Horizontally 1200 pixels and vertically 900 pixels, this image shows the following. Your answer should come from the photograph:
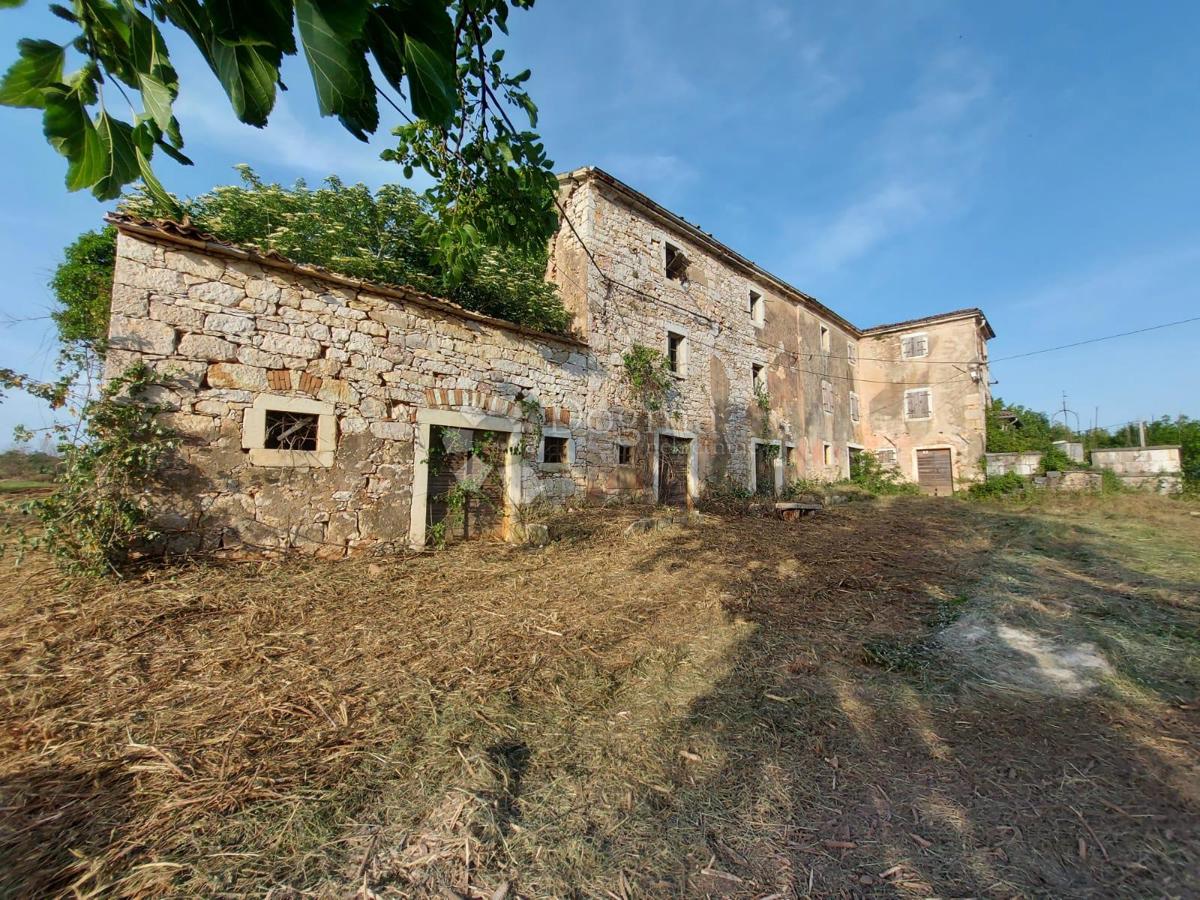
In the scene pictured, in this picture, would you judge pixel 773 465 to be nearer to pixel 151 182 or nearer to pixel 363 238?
pixel 363 238

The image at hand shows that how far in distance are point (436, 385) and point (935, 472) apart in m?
18.1

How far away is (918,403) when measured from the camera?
17219 millimetres

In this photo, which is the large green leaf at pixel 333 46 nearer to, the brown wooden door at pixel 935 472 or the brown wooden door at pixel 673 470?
the brown wooden door at pixel 673 470

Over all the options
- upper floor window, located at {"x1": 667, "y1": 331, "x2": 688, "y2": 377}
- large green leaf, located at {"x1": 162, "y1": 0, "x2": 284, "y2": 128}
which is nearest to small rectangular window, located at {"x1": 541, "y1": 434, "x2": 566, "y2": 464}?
upper floor window, located at {"x1": 667, "y1": 331, "x2": 688, "y2": 377}

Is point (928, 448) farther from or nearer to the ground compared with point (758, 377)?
nearer to the ground

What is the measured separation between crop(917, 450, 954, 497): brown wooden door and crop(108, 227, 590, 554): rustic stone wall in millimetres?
17064

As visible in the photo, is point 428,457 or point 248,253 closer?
point 248,253

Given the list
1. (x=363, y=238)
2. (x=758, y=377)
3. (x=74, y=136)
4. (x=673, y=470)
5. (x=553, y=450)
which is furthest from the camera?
(x=758, y=377)

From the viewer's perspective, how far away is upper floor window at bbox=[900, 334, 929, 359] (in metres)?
17.3

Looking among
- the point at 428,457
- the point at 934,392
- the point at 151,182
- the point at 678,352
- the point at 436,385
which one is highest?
the point at 934,392

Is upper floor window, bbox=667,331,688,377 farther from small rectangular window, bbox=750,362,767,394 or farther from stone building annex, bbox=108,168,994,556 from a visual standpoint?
small rectangular window, bbox=750,362,767,394

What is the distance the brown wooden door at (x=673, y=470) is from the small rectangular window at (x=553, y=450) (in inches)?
112

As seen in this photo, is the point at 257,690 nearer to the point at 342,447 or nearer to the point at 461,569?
the point at 461,569

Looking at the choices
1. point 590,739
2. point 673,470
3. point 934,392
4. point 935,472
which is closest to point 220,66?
point 590,739
